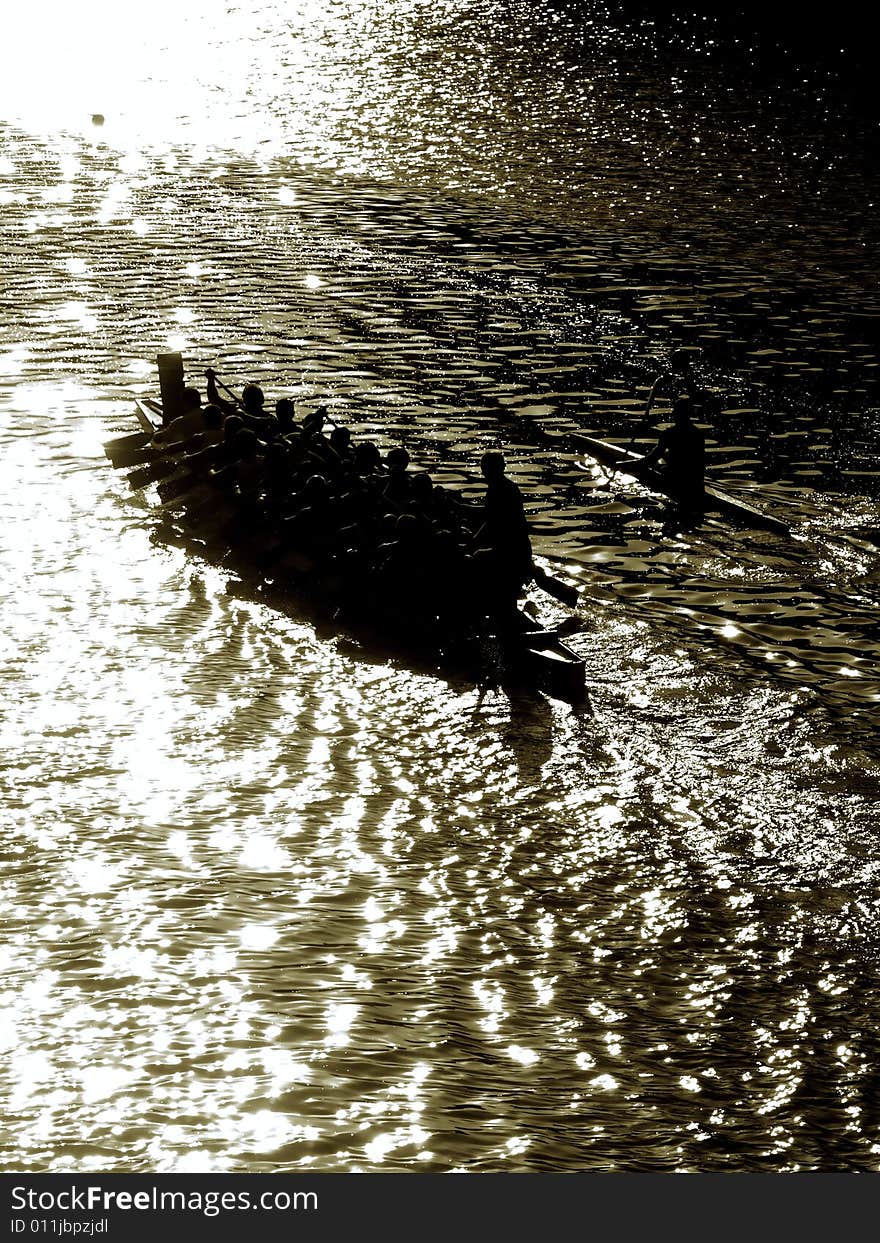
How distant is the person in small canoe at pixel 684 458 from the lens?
88.6 ft

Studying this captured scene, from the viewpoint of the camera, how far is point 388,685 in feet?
67.8

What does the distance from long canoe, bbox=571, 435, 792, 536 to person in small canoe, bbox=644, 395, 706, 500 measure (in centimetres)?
15

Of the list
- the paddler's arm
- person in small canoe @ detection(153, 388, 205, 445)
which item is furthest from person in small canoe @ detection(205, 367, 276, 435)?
person in small canoe @ detection(153, 388, 205, 445)

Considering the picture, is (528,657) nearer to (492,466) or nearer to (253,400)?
(492,466)

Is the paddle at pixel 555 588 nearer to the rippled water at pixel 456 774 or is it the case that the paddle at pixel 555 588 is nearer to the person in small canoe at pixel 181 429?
the rippled water at pixel 456 774

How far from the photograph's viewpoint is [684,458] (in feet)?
88.9

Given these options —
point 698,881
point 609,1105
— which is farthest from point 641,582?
point 609,1105

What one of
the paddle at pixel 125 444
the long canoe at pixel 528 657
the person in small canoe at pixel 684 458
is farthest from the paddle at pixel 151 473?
the person in small canoe at pixel 684 458

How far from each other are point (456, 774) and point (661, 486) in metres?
10.5

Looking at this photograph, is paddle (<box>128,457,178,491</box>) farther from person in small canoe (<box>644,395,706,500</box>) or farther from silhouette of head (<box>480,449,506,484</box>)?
person in small canoe (<box>644,395,706,500</box>)

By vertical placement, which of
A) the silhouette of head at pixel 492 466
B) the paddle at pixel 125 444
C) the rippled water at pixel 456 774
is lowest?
the rippled water at pixel 456 774

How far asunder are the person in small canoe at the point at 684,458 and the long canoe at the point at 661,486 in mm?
151

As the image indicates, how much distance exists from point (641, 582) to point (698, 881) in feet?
28.3

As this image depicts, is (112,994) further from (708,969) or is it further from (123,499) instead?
(123,499)
